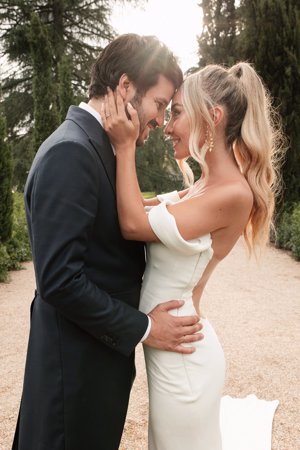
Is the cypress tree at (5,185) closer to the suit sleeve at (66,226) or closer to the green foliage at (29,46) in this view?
the suit sleeve at (66,226)

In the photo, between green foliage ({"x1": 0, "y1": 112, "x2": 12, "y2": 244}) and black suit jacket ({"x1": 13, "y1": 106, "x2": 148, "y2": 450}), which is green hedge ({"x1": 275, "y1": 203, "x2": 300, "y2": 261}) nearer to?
green foliage ({"x1": 0, "y1": 112, "x2": 12, "y2": 244})

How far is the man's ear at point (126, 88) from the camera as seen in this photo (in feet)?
5.87

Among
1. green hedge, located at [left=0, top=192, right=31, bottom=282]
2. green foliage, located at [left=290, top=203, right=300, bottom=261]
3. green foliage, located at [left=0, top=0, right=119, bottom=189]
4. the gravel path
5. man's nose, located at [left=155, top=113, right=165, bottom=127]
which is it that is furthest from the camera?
green foliage, located at [left=0, top=0, right=119, bottom=189]

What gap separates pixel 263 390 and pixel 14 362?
8.13 ft

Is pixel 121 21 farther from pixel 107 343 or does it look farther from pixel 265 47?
pixel 107 343

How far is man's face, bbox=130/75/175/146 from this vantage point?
6.07 feet

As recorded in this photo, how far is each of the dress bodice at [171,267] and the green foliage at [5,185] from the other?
7.46m

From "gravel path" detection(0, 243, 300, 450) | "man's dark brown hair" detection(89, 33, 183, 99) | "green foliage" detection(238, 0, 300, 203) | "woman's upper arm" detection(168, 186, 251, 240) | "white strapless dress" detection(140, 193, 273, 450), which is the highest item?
"green foliage" detection(238, 0, 300, 203)

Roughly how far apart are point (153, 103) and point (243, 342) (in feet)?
12.3

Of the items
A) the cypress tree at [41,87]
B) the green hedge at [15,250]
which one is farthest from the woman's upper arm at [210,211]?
the cypress tree at [41,87]

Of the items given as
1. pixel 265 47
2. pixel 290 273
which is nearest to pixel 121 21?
pixel 265 47

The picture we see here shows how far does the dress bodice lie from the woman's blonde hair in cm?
38

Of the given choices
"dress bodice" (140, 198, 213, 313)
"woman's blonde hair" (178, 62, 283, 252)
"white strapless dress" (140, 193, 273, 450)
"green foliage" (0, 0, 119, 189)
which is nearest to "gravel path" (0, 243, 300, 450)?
"white strapless dress" (140, 193, 273, 450)

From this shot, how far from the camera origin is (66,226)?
1407mm
